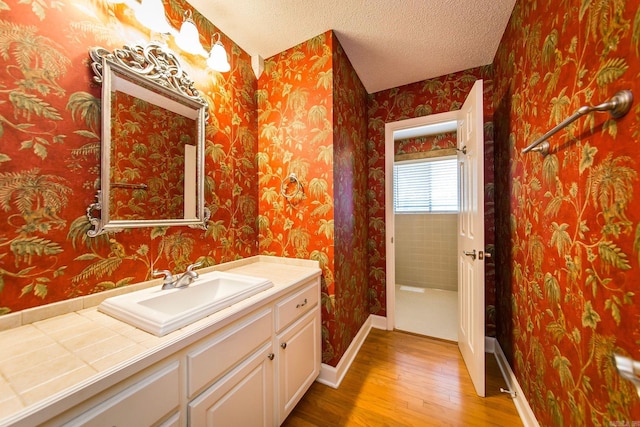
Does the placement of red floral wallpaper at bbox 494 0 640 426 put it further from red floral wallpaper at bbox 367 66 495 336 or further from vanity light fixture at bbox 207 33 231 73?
vanity light fixture at bbox 207 33 231 73

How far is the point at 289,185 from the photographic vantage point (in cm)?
178

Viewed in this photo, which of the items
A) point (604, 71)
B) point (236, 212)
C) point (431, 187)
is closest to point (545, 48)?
point (604, 71)

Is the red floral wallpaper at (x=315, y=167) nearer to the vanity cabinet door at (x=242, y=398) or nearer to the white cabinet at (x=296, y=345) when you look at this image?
the white cabinet at (x=296, y=345)

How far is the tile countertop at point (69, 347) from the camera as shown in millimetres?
524

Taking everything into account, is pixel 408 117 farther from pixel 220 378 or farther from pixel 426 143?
pixel 220 378

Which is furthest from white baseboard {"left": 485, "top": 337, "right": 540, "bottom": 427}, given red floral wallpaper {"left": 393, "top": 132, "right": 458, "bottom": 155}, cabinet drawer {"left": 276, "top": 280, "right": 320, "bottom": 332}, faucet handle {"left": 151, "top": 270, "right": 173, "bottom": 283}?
red floral wallpaper {"left": 393, "top": 132, "right": 458, "bottom": 155}

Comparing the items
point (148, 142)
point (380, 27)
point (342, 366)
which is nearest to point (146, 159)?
point (148, 142)

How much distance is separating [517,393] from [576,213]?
Answer: 132 centimetres

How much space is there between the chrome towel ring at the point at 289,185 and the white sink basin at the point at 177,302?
709 mm

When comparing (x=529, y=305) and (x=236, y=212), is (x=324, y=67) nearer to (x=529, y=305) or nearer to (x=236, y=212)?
(x=236, y=212)

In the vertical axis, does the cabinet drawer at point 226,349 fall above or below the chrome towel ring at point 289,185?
below

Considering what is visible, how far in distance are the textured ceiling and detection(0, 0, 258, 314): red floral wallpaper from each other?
66 cm

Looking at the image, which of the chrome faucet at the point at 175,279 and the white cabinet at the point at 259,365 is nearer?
the white cabinet at the point at 259,365

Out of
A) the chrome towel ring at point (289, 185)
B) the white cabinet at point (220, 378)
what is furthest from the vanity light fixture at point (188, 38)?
the white cabinet at point (220, 378)
